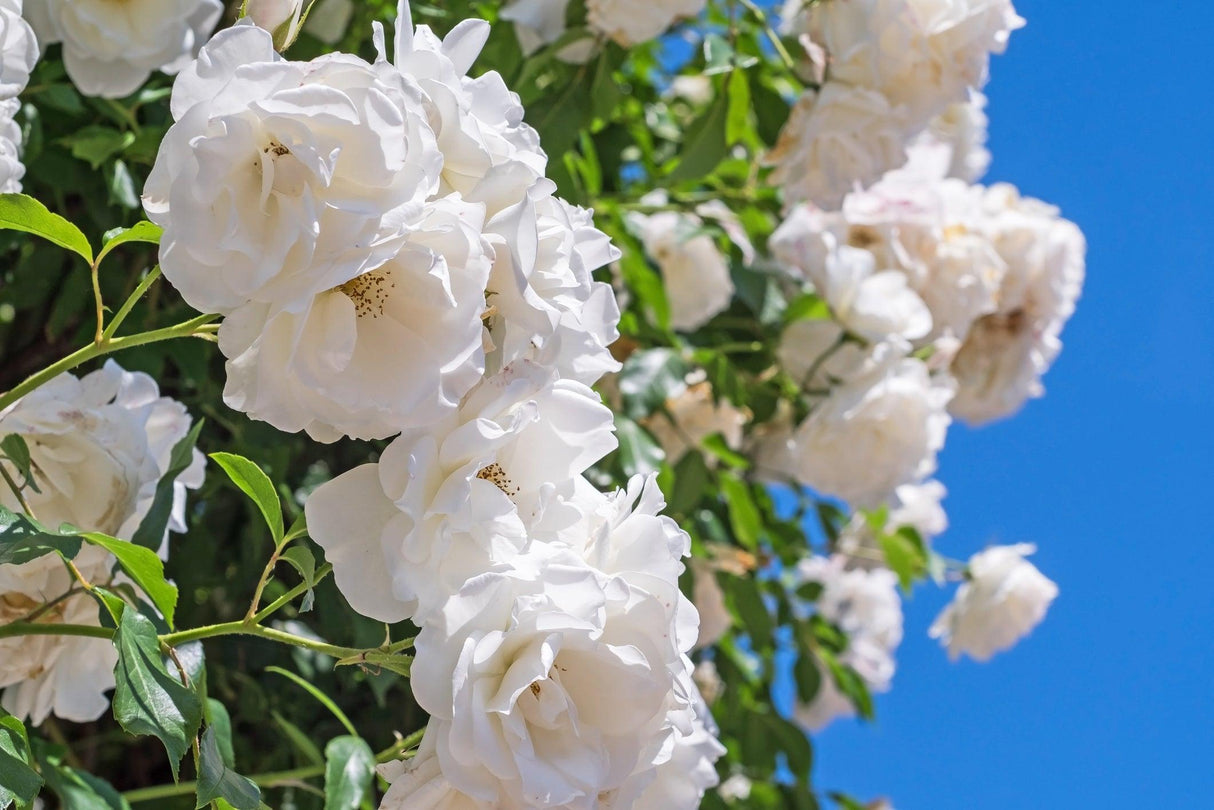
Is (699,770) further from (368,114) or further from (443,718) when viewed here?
(368,114)

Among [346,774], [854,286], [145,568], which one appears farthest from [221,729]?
[854,286]

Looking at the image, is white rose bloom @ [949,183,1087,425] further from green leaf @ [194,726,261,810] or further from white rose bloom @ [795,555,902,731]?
green leaf @ [194,726,261,810]

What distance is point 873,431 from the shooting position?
4.79ft

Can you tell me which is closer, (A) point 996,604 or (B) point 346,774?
(B) point 346,774

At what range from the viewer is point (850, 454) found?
1470 millimetres

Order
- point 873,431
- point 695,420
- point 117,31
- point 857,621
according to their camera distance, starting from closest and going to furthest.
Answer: point 117,31, point 873,431, point 695,420, point 857,621

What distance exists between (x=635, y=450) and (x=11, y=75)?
0.69 m

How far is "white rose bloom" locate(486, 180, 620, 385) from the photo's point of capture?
60 cm

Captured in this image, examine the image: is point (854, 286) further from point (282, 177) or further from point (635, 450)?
point (282, 177)

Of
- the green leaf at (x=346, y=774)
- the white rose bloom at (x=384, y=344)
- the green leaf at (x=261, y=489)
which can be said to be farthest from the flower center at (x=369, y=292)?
the green leaf at (x=346, y=774)

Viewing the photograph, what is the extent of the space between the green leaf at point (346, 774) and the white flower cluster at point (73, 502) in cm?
14

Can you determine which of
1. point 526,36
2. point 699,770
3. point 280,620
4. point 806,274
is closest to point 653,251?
point 806,274

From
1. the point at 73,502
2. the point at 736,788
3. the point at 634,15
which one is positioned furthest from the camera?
the point at 736,788

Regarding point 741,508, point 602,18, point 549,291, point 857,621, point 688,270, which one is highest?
point 549,291
